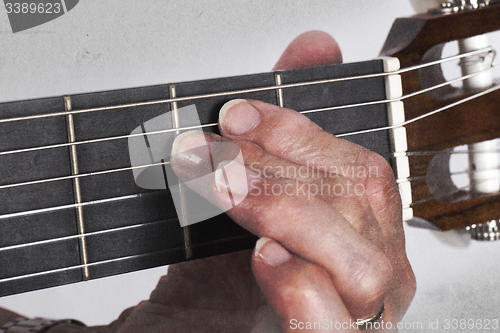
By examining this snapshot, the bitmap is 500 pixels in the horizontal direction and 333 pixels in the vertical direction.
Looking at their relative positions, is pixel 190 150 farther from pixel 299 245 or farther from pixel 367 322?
pixel 367 322

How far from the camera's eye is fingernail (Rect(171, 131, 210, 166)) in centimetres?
43

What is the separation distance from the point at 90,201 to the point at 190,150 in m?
0.13

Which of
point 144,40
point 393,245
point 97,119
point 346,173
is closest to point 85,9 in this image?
point 144,40

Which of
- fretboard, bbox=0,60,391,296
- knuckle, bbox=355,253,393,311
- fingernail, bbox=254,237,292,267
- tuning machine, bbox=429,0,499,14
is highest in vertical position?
tuning machine, bbox=429,0,499,14

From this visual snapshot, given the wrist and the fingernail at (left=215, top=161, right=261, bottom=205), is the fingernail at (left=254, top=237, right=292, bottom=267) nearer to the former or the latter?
the fingernail at (left=215, top=161, right=261, bottom=205)

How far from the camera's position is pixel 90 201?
1.46 feet

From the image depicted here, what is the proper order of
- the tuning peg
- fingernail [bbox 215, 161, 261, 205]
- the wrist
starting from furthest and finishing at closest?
the tuning peg, the wrist, fingernail [bbox 215, 161, 261, 205]

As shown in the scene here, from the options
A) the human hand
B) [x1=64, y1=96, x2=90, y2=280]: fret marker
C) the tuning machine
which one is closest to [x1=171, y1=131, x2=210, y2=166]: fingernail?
the human hand

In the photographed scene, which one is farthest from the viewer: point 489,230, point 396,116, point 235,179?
point 489,230

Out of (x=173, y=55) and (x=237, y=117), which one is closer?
(x=237, y=117)

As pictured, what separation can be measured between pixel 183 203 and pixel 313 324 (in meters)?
0.20

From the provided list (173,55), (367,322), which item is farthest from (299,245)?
(173,55)

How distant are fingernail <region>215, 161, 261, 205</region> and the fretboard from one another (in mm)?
79

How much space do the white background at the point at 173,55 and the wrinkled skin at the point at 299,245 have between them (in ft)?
0.20
